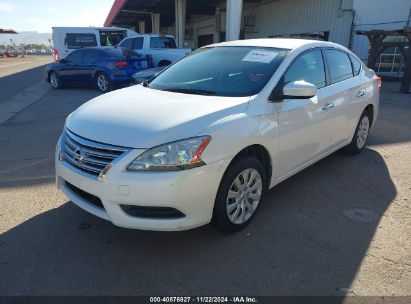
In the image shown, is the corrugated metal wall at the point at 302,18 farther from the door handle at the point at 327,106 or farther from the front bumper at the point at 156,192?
the front bumper at the point at 156,192

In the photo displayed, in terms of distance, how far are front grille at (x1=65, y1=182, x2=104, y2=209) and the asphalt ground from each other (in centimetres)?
40

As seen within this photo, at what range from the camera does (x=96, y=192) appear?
289cm

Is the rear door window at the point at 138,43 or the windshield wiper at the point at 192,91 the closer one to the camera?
the windshield wiper at the point at 192,91

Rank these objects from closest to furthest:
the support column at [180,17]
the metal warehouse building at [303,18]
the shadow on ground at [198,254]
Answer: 1. the shadow on ground at [198,254]
2. the metal warehouse building at [303,18]
3. the support column at [180,17]

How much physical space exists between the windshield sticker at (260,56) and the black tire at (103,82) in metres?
9.60

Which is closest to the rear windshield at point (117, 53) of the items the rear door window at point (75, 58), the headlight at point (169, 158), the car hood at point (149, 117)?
the rear door window at point (75, 58)

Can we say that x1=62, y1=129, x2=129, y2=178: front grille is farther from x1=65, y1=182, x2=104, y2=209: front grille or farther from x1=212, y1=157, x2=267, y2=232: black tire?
x1=212, y1=157, x2=267, y2=232: black tire

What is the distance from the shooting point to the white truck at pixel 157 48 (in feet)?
48.2

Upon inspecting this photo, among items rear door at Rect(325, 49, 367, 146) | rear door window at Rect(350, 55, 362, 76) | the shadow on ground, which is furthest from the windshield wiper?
rear door window at Rect(350, 55, 362, 76)

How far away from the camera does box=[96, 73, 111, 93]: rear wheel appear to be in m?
12.9

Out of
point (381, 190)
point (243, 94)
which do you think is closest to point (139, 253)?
point (243, 94)

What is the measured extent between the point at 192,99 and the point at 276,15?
21.0 meters

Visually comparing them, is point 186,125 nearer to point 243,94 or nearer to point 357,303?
point 243,94

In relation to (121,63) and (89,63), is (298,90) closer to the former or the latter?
(121,63)
